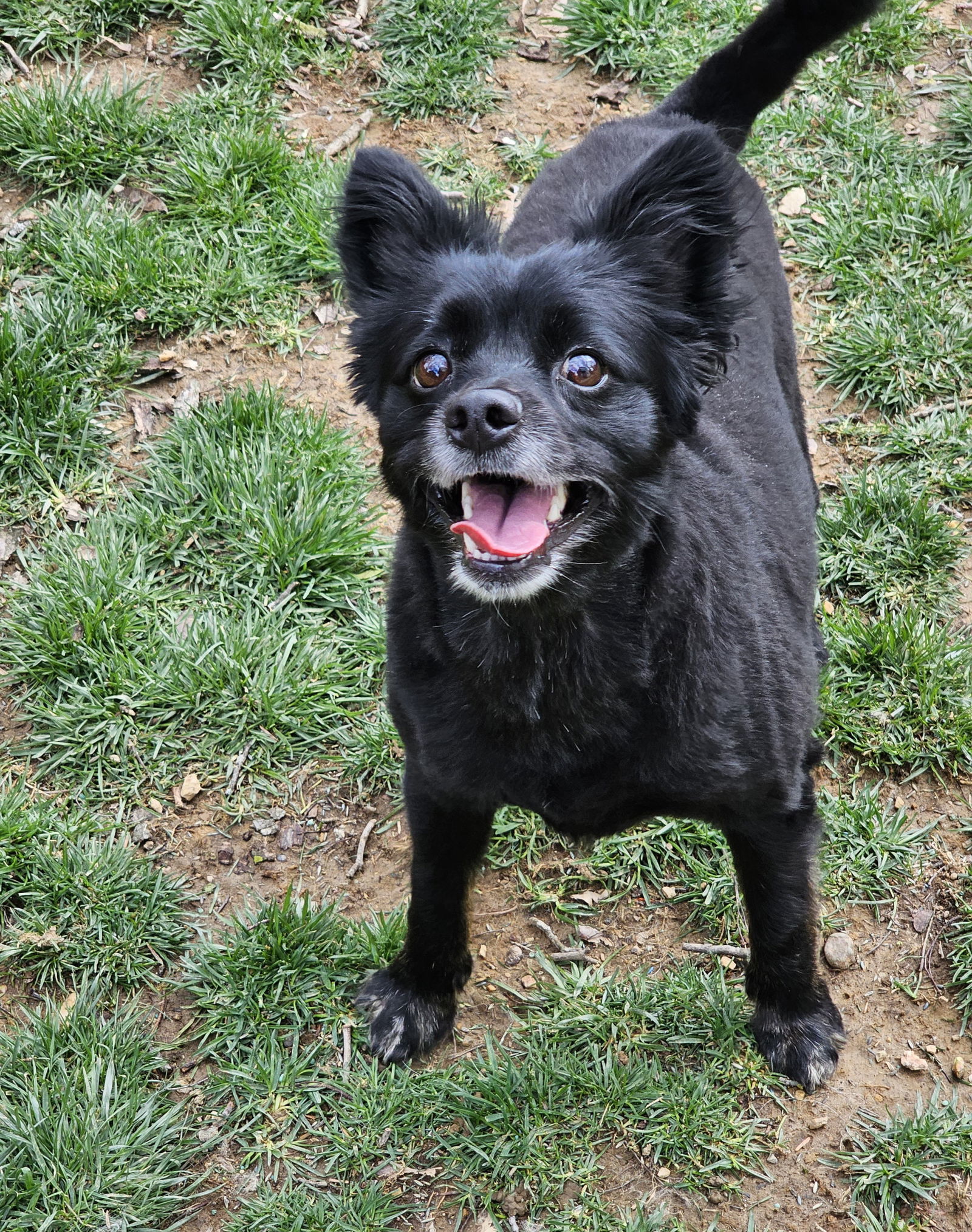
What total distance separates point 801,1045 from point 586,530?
1.69 m

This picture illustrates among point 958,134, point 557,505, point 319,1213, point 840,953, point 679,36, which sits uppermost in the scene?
point 557,505

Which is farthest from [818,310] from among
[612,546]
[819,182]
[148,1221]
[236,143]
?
[148,1221]

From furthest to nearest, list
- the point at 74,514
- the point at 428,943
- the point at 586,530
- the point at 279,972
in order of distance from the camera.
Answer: the point at 74,514 → the point at 279,972 → the point at 428,943 → the point at 586,530

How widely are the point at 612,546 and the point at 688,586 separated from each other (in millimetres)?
244

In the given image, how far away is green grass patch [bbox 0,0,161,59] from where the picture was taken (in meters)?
5.69

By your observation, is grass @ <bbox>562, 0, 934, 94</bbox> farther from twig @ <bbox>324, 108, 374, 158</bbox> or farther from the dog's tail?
the dog's tail

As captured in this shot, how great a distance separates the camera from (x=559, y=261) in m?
2.78

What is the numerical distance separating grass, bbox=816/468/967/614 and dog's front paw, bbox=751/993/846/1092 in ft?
5.12

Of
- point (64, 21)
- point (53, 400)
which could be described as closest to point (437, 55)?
point (64, 21)

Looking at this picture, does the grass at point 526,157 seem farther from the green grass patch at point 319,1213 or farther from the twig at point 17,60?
the green grass patch at point 319,1213

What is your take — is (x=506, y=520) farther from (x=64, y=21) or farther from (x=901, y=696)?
(x=64, y=21)

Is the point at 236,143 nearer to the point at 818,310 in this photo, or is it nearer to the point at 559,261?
the point at 818,310

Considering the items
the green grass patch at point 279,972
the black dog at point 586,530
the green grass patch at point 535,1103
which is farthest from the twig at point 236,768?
the black dog at point 586,530

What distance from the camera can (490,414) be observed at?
2510 millimetres
